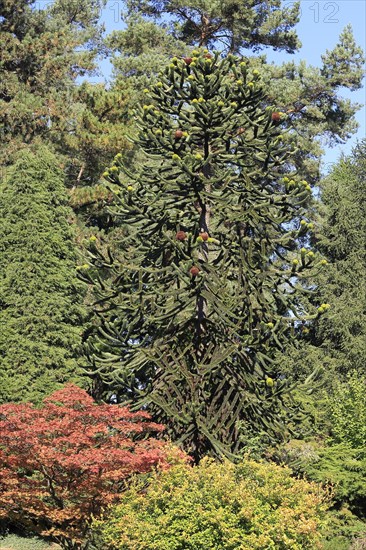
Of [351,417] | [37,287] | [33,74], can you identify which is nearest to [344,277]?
[351,417]

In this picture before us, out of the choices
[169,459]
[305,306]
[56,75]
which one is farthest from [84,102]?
[169,459]

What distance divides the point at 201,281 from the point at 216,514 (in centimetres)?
441

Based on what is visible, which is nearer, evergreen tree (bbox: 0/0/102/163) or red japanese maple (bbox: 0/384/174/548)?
red japanese maple (bbox: 0/384/174/548)

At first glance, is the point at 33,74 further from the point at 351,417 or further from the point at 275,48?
the point at 351,417

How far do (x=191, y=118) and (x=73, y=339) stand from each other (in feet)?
17.6

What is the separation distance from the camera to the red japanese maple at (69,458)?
10.9 meters

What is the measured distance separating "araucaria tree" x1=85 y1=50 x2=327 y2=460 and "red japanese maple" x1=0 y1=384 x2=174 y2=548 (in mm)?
1495

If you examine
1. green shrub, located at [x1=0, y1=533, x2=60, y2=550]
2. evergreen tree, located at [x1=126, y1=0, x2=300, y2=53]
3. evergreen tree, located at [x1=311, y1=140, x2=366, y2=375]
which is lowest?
green shrub, located at [x1=0, y1=533, x2=60, y2=550]

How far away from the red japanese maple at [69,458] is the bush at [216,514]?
64cm

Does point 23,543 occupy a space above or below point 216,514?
below

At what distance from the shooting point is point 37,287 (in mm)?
16359

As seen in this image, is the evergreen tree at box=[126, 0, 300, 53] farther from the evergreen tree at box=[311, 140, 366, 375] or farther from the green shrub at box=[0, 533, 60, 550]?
the green shrub at box=[0, 533, 60, 550]

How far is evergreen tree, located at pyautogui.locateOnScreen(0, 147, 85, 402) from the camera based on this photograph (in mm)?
15758

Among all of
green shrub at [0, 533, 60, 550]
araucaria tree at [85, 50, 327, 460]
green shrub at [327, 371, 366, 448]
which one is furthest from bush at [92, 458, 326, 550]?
green shrub at [327, 371, 366, 448]
